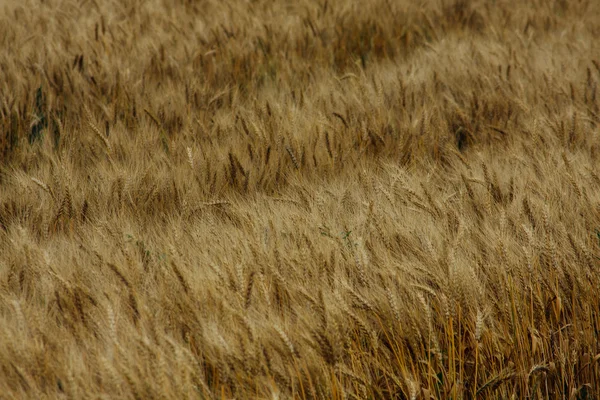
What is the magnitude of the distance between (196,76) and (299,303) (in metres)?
1.95

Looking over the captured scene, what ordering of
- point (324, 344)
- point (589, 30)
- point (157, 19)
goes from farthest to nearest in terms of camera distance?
point (589, 30) → point (157, 19) → point (324, 344)

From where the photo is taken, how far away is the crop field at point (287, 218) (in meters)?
1.28

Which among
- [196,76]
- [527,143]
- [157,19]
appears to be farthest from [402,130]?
[157,19]

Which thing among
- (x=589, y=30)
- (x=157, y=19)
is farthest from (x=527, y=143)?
(x=157, y=19)

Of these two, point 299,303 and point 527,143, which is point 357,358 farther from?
point 527,143

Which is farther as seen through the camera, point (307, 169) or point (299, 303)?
point (307, 169)

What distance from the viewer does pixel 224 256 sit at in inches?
61.6

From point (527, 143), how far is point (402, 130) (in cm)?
54

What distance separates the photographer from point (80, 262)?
1546mm

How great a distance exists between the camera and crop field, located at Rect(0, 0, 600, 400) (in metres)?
1.28

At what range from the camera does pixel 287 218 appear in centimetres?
178

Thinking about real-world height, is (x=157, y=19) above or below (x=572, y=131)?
above

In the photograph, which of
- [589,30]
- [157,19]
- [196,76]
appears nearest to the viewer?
[196,76]

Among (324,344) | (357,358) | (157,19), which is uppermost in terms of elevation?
(157,19)
